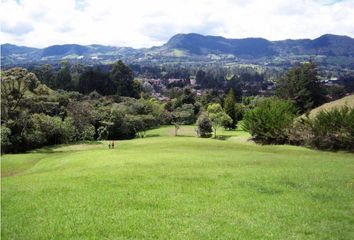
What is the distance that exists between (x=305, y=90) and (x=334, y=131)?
57076 mm

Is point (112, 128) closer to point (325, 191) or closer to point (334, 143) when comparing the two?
point (334, 143)

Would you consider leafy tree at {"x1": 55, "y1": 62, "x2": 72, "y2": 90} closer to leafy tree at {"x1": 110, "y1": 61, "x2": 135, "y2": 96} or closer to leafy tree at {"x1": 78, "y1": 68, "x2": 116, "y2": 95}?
leafy tree at {"x1": 78, "y1": 68, "x2": 116, "y2": 95}

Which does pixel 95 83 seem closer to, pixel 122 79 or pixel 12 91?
pixel 122 79

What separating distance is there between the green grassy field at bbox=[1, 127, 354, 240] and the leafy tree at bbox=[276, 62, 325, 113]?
75.9m

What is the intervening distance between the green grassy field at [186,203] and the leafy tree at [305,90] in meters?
75.9

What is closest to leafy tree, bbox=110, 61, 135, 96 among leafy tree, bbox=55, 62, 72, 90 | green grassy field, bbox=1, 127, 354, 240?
leafy tree, bbox=55, 62, 72, 90

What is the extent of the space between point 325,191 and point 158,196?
986 cm

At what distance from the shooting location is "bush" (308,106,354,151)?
166 feet

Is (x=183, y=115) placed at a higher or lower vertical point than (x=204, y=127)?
lower

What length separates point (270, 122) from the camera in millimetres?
63594

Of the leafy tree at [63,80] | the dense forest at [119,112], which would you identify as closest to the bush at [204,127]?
the dense forest at [119,112]

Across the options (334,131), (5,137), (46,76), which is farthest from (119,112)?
(46,76)

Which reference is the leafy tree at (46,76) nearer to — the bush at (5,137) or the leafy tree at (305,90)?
the leafy tree at (305,90)

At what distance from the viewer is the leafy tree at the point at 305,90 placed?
10788 centimetres
